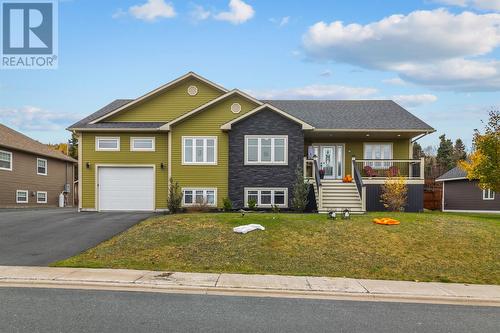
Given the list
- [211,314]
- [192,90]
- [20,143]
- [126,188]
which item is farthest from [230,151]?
[20,143]

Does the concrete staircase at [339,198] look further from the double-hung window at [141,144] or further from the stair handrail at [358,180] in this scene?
the double-hung window at [141,144]

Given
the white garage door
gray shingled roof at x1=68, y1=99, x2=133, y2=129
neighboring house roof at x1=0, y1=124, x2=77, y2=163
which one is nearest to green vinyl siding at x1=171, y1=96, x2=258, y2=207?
the white garage door

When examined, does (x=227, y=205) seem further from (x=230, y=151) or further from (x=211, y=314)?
(x=211, y=314)

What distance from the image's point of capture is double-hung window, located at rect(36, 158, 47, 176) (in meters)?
35.3

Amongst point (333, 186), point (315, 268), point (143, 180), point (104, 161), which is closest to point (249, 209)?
point (333, 186)

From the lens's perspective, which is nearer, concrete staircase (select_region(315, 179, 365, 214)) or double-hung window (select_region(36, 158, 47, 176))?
concrete staircase (select_region(315, 179, 365, 214))

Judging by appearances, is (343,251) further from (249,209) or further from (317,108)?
(317,108)

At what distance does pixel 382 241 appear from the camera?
1420cm

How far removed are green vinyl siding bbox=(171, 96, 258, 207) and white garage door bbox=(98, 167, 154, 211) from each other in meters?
2.03

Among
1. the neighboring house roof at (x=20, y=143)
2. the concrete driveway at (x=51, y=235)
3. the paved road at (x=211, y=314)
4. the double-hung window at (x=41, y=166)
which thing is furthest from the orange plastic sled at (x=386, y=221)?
the double-hung window at (x=41, y=166)

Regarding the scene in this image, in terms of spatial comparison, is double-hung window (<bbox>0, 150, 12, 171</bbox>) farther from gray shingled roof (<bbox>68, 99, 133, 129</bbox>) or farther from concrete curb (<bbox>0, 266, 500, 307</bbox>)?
concrete curb (<bbox>0, 266, 500, 307</bbox>)

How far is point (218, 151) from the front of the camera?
22625mm

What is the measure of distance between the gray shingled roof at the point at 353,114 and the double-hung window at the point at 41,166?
66.9ft

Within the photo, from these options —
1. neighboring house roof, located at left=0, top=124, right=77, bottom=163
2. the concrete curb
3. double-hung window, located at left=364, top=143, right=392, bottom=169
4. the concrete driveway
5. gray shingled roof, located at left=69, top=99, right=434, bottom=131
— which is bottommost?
the concrete curb
